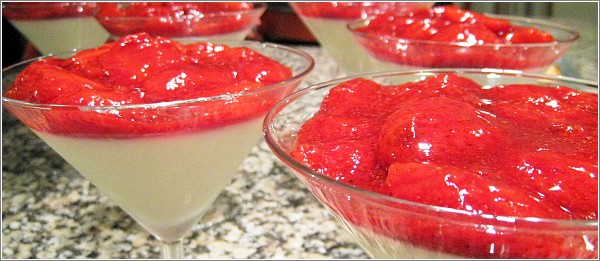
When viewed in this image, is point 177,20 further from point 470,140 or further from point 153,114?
point 470,140

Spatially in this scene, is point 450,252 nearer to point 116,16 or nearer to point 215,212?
point 215,212

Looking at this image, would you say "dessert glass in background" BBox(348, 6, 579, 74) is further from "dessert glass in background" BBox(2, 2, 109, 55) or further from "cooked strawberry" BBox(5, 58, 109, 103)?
"dessert glass in background" BBox(2, 2, 109, 55)

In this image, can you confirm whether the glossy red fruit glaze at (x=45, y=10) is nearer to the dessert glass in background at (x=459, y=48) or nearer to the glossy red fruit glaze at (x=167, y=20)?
the glossy red fruit glaze at (x=167, y=20)

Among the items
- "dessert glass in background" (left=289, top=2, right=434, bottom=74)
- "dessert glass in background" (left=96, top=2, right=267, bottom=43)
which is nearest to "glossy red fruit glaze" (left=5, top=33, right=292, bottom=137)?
"dessert glass in background" (left=96, top=2, right=267, bottom=43)

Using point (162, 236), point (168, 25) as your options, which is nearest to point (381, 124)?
point (162, 236)

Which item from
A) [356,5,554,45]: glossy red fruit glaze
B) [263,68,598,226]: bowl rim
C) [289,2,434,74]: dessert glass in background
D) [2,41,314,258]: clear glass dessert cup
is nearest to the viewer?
[263,68,598,226]: bowl rim

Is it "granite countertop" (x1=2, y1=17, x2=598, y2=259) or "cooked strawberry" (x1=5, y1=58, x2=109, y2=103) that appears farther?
"granite countertop" (x1=2, y1=17, x2=598, y2=259)
